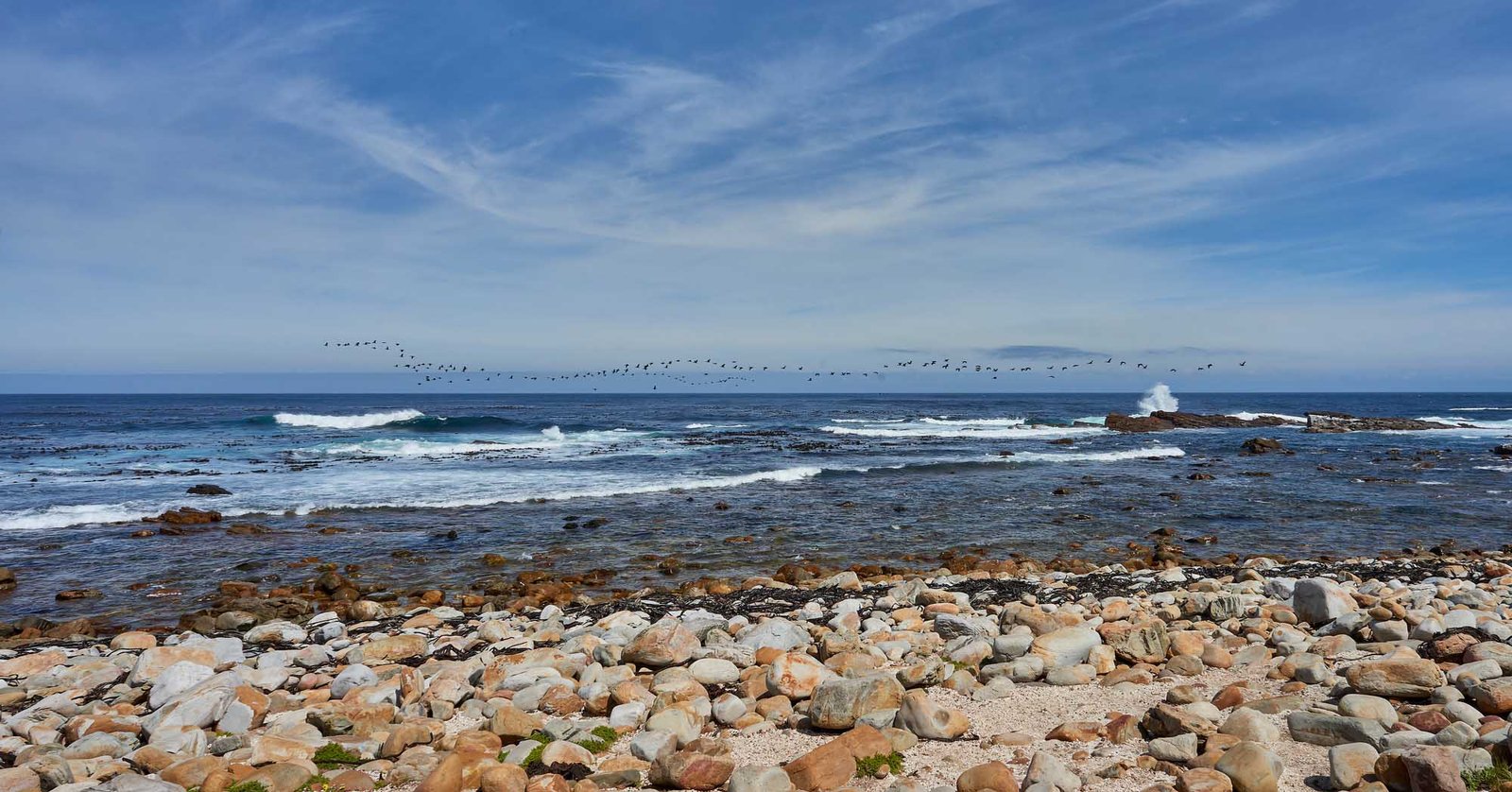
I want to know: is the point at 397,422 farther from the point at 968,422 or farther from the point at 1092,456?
the point at 1092,456

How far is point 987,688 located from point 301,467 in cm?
2885

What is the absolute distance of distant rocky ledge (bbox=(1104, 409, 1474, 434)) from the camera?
51.7m

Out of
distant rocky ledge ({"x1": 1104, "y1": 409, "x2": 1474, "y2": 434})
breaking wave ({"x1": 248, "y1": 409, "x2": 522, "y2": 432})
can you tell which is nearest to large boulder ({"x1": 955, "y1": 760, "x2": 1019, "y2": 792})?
breaking wave ({"x1": 248, "y1": 409, "x2": 522, "y2": 432})

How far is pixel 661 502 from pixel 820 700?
16237 millimetres

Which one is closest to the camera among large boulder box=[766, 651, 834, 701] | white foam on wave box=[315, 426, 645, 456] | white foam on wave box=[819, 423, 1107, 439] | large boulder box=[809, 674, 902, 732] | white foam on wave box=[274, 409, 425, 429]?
large boulder box=[809, 674, 902, 732]

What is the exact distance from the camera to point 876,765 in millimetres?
4953

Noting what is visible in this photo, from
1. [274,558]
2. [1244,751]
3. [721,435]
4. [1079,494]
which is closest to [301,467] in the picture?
[274,558]

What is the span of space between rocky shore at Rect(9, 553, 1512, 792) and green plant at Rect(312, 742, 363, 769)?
0.02 metres

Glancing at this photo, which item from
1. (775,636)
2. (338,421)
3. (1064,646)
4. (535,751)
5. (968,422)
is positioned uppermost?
(1064,646)

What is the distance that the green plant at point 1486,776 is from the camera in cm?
410

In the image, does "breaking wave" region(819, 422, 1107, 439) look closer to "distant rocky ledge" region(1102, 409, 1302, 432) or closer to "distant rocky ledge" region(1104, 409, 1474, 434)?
"distant rocky ledge" region(1102, 409, 1302, 432)

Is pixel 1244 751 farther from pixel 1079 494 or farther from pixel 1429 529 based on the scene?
pixel 1079 494

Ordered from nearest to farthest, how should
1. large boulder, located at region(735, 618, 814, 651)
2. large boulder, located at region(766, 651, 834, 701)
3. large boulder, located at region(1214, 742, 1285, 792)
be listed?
large boulder, located at region(1214, 742, 1285, 792), large boulder, located at region(766, 651, 834, 701), large boulder, located at region(735, 618, 814, 651)

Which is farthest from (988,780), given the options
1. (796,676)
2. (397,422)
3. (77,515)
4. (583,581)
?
(397,422)
